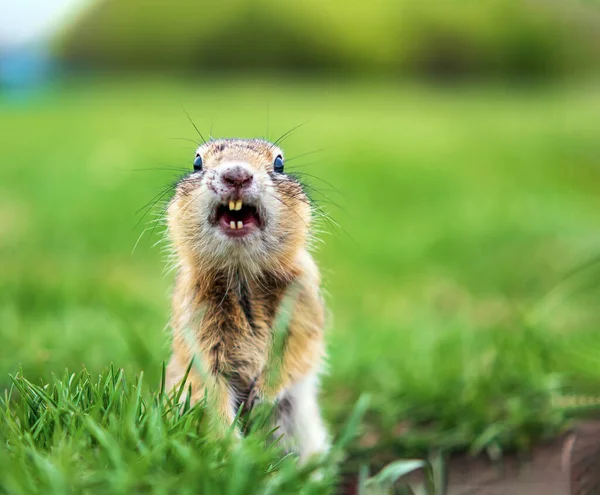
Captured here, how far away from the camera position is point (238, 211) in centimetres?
259

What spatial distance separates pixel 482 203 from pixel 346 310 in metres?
2.87

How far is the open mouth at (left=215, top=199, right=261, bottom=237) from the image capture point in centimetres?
254

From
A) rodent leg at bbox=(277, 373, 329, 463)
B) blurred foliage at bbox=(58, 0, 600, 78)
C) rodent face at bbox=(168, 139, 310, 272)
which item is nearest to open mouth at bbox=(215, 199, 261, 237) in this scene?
rodent face at bbox=(168, 139, 310, 272)

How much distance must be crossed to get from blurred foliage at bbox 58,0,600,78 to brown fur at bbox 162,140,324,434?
9.14 metres

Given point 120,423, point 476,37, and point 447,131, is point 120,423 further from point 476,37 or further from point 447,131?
point 476,37

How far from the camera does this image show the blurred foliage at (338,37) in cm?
1231

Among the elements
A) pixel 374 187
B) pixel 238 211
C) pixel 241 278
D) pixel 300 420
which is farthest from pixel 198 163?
pixel 374 187

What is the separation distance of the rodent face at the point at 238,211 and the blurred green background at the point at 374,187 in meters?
0.22

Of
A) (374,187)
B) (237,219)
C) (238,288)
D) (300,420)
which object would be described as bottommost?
(300,420)

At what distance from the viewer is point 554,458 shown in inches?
136

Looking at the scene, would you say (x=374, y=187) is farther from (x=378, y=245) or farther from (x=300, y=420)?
(x=300, y=420)

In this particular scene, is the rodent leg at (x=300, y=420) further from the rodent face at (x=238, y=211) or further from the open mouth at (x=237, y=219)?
the open mouth at (x=237, y=219)

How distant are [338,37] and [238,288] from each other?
10577 millimetres

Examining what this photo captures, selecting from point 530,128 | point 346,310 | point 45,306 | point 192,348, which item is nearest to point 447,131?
point 530,128
